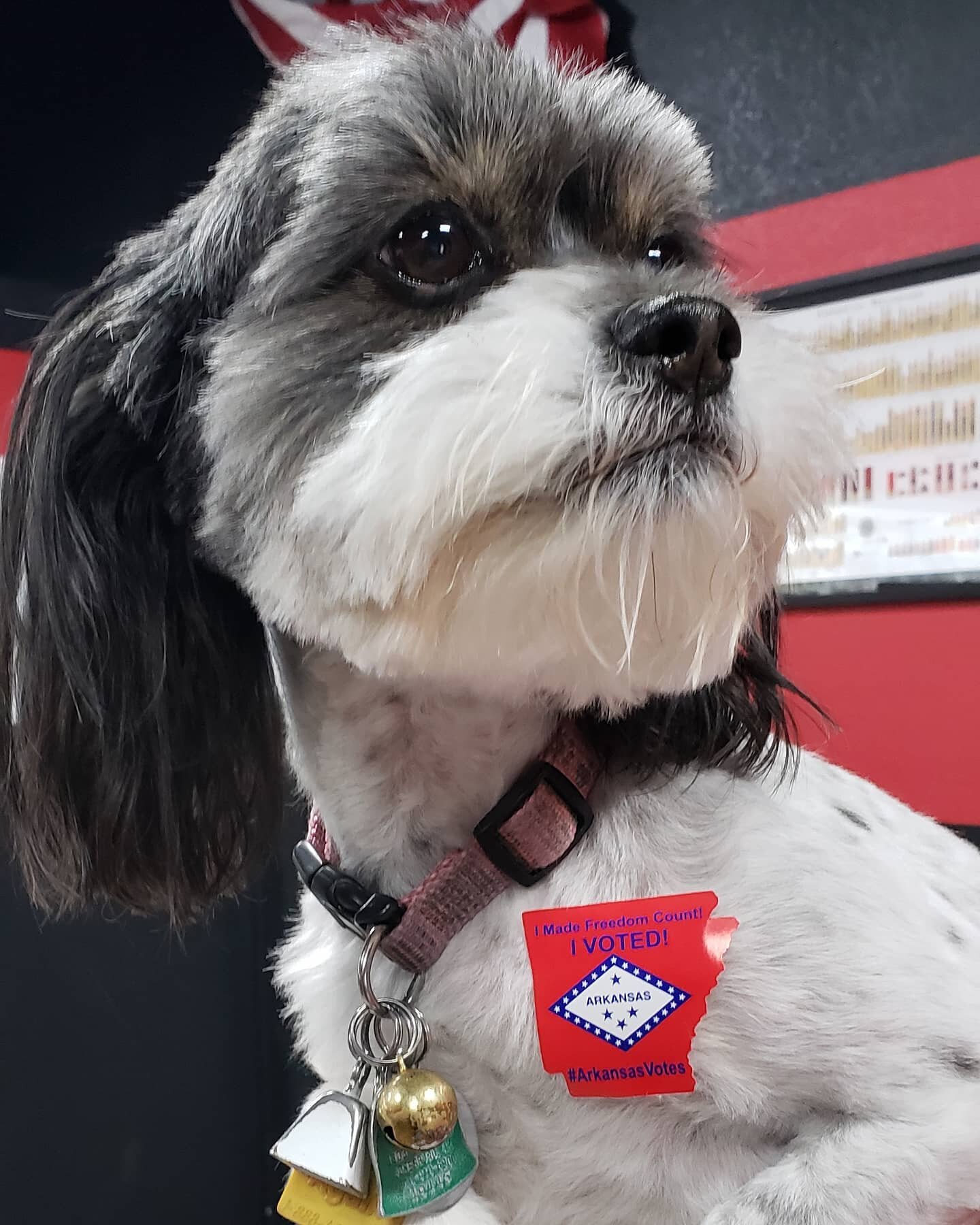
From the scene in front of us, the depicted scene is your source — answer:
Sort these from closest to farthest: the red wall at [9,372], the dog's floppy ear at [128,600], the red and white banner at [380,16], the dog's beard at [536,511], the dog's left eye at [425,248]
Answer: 1. the dog's beard at [536,511]
2. the dog's left eye at [425,248]
3. the dog's floppy ear at [128,600]
4. the red wall at [9,372]
5. the red and white banner at [380,16]

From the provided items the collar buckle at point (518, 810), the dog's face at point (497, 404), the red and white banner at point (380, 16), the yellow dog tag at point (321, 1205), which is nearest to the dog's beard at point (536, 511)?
the dog's face at point (497, 404)

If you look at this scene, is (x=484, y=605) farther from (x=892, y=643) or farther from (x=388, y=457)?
(x=892, y=643)

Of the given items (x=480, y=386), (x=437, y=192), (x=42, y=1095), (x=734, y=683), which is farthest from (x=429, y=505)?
(x=42, y=1095)

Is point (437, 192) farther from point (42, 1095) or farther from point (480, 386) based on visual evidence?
point (42, 1095)

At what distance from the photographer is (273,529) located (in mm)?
646

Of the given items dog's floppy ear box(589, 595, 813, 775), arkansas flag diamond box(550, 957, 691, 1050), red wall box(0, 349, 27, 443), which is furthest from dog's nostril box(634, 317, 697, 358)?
red wall box(0, 349, 27, 443)

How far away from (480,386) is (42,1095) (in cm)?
125

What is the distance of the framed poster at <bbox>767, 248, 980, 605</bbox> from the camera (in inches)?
55.5

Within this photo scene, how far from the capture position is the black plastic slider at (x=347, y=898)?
2.26ft

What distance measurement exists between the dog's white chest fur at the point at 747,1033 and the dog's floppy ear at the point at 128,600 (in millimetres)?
126

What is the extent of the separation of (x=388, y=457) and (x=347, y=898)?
34 centimetres

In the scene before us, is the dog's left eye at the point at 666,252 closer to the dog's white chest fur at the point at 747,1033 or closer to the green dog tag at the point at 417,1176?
the dog's white chest fur at the point at 747,1033

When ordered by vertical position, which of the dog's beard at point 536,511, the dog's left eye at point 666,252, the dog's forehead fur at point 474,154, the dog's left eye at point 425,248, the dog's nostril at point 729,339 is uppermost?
the dog's forehead fur at point 474,154

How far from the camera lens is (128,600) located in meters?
0.75
